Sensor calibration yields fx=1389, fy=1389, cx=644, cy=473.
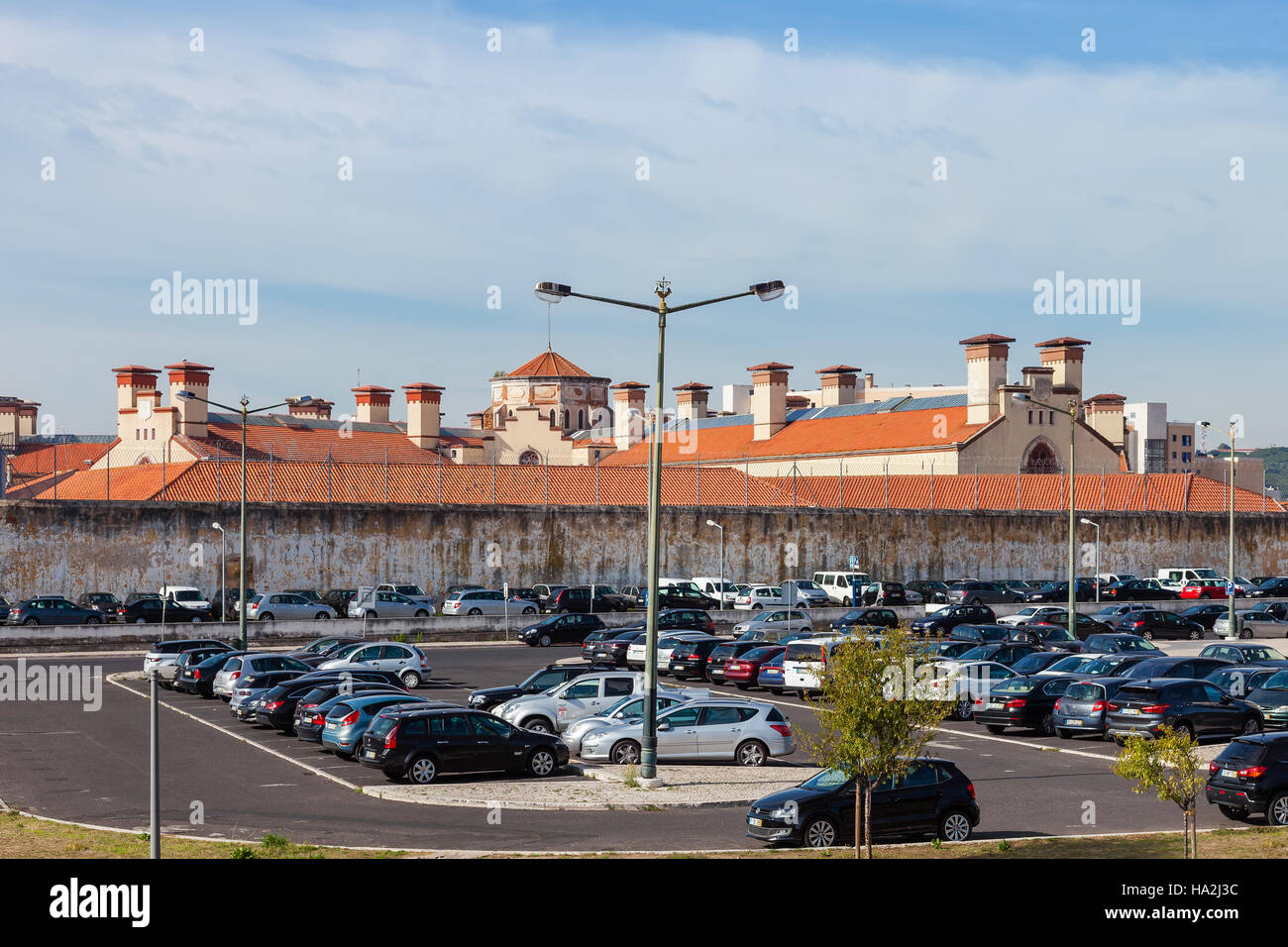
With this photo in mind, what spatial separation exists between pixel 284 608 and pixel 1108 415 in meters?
85.5

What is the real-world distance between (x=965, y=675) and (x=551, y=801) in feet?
46.5

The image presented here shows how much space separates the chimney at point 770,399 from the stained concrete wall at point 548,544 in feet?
115

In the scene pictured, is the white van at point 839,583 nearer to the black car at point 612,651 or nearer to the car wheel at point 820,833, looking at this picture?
the black car at point 612,651

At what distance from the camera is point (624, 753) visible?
26984 millimetres

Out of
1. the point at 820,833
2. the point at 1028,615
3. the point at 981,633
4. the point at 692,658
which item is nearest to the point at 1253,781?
the point at 820,833

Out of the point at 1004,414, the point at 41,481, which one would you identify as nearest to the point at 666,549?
the point at 1004,414

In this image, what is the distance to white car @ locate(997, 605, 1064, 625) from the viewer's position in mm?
53188

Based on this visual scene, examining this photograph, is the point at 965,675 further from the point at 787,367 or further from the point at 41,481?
the point at 787,367

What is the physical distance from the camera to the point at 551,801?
2220 cm

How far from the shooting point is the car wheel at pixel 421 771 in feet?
79.7

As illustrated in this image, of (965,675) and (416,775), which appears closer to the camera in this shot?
(416,775)

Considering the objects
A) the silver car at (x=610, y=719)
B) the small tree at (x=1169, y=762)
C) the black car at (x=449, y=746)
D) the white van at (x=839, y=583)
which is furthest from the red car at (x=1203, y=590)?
the small tree at (x=1169, y=762)
